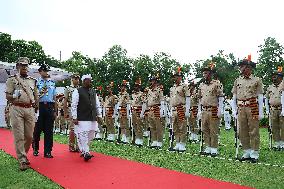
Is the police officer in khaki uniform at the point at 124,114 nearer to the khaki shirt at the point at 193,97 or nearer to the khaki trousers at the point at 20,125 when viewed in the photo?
the khaki shirt at the point at 193,97

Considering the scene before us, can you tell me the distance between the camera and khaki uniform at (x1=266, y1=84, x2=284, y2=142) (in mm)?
9773

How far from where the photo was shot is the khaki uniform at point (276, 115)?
32.1 ft

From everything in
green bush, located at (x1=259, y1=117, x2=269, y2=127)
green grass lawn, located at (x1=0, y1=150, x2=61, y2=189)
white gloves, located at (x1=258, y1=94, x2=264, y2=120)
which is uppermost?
white gloves, located at (x1=258, y1=94, x2=264, y2=120)

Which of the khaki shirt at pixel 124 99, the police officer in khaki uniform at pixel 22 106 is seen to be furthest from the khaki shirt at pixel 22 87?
the khaki shirt at pixel 124 99

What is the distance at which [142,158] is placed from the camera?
314 inches

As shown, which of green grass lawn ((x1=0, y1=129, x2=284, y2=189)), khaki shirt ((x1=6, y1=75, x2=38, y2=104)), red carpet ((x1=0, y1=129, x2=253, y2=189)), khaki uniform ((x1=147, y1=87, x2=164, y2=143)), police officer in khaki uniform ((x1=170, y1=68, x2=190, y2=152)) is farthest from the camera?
khaki uniform ((x1=147, y1=87, x2=164, y2=143))

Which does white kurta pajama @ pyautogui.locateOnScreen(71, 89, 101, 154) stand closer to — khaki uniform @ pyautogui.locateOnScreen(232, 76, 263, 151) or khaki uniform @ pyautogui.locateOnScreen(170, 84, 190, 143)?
khaki uniform @ pyautogui.locateOnScreen(170, 84, 190, 143)

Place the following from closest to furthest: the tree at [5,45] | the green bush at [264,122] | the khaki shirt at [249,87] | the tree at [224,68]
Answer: the khaki shirt at [249,87], the green bush at [264,122], the tree at [224,68], the tree at [5,45]

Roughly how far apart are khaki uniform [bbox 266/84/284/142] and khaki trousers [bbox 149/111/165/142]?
289 centimetres

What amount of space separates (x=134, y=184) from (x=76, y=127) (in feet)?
10.5

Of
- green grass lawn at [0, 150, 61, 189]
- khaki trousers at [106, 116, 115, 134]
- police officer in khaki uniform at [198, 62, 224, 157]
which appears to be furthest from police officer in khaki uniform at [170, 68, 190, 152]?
khaki trousers at [106, 116, 115, 134]


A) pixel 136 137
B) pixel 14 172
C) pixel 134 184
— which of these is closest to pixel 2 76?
pixel 136 137

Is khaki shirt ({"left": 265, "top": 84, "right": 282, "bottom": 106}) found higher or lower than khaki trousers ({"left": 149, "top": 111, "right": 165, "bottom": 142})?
higher

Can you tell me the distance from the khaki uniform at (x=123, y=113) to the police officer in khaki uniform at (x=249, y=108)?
16.7 feet
